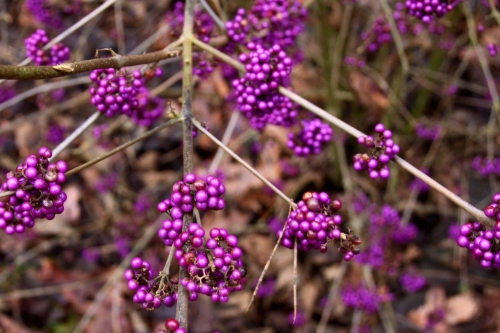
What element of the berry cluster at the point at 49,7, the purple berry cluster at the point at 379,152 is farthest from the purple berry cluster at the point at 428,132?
the berry cluster at the point at 49,7

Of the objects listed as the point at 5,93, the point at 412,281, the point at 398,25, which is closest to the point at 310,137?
the point at 398,25

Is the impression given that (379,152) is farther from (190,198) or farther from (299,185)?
(299,185)

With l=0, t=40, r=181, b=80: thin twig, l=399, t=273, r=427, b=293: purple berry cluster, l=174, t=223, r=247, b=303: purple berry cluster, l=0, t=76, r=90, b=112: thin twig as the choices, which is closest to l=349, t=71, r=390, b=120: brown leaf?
l=399, t=273, r=427, b=293: purple berry cluster

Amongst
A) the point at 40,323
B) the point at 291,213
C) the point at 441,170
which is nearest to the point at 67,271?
the point at 40,323

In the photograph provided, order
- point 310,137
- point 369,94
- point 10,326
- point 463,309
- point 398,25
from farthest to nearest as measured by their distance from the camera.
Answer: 1. point 369,94
2. point 463,309
3. point 10,326
4. point 398,25
5. point 310,137

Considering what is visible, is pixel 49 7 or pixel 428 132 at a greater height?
pixel 49 7
